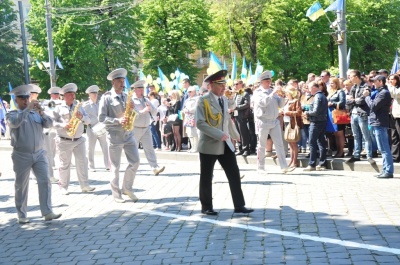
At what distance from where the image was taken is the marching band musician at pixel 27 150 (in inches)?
357

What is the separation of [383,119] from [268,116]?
2.36m

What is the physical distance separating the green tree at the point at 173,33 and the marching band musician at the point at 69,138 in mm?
43452

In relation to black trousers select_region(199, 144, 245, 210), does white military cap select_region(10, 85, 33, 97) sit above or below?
above

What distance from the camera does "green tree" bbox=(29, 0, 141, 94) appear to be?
49375mm

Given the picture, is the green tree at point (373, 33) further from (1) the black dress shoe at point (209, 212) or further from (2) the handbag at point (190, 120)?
(1) the black dress shoe at point (209, 212)

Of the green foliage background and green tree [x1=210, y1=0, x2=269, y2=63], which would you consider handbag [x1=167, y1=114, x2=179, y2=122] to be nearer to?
the green foliage background

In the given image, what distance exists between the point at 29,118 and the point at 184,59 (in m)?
47.3

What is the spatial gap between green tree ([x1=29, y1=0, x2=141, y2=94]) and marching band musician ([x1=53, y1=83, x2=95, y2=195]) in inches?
1474

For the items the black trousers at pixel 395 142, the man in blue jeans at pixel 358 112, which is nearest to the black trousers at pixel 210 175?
the man in blue jeans at pixel 358 112

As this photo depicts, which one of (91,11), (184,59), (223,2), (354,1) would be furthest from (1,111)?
(354,1)

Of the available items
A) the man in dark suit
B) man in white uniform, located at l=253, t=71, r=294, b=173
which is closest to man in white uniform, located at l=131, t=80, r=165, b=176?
man in white uniform, located at l=253, t=71, r=294, b=173

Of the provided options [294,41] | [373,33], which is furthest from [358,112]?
[373,33]

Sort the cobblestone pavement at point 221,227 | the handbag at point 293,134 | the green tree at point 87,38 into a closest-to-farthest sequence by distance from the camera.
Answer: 1. the cobblestone pavement at point 221,227
2. the handbag at point 293,134
3. the green tree at point 87,38

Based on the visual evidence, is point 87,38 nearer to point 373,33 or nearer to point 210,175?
point 373,33
